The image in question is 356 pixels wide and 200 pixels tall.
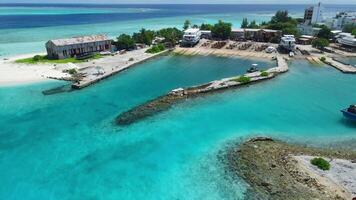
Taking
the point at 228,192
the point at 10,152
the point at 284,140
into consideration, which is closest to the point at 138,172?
the point at 228,192

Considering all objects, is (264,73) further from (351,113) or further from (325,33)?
(325,33)

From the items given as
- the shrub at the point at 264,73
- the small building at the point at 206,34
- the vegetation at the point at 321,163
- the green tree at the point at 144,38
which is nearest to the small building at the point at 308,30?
the small building at the point at 206,34

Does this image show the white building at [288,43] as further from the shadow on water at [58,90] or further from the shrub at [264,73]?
the shadow on water at [58,90]

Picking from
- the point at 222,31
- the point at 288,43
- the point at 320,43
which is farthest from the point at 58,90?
the point at 320,43

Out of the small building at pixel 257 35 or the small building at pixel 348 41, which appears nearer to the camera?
the small building at pixel 348 41

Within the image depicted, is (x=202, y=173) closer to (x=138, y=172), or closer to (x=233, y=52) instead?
(x=138, y=172)

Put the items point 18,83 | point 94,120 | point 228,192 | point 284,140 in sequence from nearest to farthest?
point 228,192 → point 284,140 → point 94,120 → point 18,83
